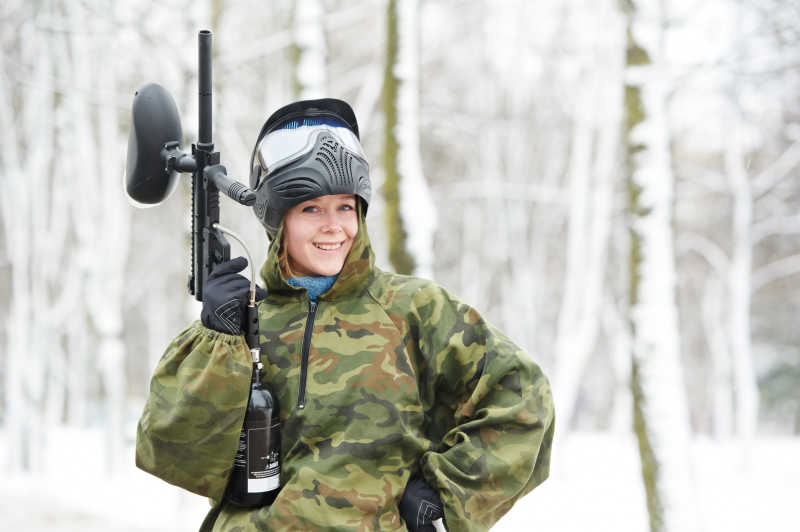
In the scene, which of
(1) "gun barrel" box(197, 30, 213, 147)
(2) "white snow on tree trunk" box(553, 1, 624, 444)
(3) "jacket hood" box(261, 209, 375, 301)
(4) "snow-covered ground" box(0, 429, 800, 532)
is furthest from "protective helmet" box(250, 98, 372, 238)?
(2) "white snow on tree trunk" box(553, 1, 624, 444)

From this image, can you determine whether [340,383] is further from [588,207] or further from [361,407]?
[588,207]

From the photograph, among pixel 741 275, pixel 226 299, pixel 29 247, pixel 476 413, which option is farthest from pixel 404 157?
pixel 29 247

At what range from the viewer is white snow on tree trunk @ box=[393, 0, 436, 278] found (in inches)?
205

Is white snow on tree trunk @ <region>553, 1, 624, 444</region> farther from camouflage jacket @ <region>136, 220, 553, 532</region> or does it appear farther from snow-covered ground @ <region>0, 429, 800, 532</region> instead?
camouflage jacket @ <region>136, 220, 553, 532</region>

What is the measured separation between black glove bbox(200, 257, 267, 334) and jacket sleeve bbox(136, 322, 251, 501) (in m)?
0.03

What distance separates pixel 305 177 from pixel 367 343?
1.80ft

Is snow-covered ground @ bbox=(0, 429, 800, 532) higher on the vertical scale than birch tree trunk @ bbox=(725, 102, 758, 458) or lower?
lower

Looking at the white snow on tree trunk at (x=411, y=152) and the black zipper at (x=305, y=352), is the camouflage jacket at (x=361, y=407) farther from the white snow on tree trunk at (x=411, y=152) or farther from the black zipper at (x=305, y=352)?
the white snow on tree trunk at (x=411, y=152)

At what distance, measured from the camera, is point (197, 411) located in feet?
7.11

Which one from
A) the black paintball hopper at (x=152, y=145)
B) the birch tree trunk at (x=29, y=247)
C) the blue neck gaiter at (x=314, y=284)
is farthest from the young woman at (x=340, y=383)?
the birch tree trunk at (x=29, y=247)

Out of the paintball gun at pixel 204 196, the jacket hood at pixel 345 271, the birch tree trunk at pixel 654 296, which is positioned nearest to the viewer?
the paintball gun at pixel 204 196

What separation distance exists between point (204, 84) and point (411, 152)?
10.3 ft

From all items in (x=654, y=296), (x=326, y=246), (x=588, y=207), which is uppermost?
(x=588, y=207)

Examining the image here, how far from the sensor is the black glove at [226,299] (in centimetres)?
212
